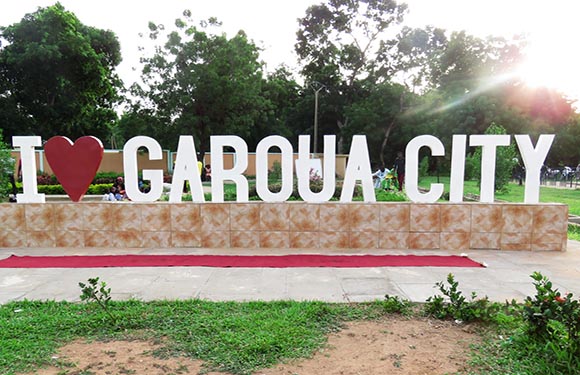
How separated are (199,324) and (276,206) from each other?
3.88m

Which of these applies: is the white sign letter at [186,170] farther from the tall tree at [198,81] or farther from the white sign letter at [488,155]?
the tall tree at [198,81]

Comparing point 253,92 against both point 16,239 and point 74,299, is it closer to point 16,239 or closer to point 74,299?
point 16,239

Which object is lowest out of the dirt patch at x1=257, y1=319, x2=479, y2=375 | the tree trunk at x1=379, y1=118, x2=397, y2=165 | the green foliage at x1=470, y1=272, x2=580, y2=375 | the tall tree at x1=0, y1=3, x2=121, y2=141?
the dirt patch at x1=257, y1=319, x2=479, y2=375

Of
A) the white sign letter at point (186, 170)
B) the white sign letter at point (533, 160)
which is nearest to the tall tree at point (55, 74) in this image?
the white sign letter at point (186, 170)

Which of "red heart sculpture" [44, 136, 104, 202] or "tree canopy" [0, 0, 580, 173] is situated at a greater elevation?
"tree canopy" [0, 0, 580, 173]

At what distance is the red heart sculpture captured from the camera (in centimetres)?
768

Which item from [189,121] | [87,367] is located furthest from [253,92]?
[87,367]

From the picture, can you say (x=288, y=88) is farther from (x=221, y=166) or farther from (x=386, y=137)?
(x=221, y=166)

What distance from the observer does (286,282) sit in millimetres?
5492

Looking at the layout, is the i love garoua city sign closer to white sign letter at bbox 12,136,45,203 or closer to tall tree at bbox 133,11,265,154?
white sign letter at bbox 12,136,45,203

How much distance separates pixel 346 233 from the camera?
7.70 m

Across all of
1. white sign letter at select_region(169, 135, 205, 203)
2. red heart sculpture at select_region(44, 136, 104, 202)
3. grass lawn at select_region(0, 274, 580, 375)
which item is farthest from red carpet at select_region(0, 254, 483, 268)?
grass lawn at select_region(0, 274, 580, 375)

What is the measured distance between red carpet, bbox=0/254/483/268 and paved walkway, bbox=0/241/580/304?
250 mm

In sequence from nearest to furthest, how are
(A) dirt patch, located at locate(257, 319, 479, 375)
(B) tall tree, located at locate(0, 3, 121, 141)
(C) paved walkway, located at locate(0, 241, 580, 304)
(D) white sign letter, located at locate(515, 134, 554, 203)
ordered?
(A) dirt patch, located at locate(257, 319, 479, 375) → (C) paved walkway, located at locate(0, 241, 580, 304) → (D) white sign letter, located at locate(515, 134, 554, 203) → (B) tall tree, located at locate(0, 3, 121, 141)
